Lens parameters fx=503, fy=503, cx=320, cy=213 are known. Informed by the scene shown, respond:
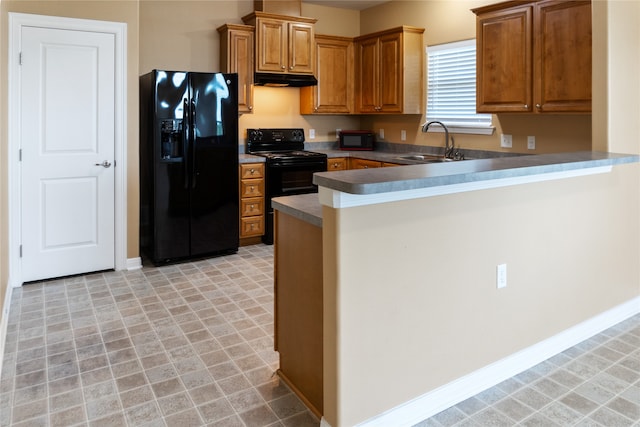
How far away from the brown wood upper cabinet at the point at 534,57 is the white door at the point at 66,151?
3147 mm

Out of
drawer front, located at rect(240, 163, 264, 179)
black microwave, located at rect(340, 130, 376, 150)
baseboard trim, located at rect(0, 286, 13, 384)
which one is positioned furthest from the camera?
black microwave, located at rect(340, 130, 376, 150)

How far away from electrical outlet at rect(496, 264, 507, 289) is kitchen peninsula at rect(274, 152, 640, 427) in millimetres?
20

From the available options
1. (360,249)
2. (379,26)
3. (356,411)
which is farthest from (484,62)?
(356,411)

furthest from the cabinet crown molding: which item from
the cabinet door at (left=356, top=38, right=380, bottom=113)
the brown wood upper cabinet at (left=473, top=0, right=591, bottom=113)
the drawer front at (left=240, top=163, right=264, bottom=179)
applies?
the brown wood upper cabinet at (left=473, top=0, right=591, bottom=113)

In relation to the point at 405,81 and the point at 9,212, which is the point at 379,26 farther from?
the point at 9,212

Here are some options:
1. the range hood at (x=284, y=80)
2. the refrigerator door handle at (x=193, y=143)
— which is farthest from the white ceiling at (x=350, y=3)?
the refrigerator door handle at (x=193, y=143)

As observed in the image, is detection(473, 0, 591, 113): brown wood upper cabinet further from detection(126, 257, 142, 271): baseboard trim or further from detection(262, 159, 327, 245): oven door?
detection(126, 257, 142, 271): baseboard trim

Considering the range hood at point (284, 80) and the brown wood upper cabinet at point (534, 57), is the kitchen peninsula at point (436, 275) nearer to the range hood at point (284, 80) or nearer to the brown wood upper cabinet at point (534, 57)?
the brown wood upper cabinet at point (534, 57)

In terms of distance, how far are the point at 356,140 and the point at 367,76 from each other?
759mm

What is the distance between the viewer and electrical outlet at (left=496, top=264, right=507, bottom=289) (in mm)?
2414

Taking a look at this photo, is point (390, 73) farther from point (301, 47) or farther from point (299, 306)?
point (299, 306)

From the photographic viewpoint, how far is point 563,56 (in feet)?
12.2

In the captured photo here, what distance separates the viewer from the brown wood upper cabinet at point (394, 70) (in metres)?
5.40

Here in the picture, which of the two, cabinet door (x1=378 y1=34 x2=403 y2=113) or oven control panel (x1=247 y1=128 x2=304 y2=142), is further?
oven control panel (x1=247 y1=128 x2=304 y2=142)
